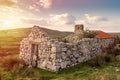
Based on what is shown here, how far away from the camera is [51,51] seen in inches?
676

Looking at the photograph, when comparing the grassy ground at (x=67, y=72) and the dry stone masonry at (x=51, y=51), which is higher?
the dry stone masonry at (x=51, y=51)

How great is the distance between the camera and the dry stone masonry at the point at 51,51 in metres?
17.1

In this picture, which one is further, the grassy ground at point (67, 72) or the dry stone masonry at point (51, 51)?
the dry stone masonry at point (51, 51)

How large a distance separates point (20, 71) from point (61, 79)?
12.7 feet

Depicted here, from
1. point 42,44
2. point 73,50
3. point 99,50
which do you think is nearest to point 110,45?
point 99,50

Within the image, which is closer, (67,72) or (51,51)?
(67,72)

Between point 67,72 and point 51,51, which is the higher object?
point 51,51

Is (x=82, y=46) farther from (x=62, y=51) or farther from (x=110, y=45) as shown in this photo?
(x=110, y=45)

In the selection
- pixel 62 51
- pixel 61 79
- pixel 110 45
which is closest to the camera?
pixel 61 79

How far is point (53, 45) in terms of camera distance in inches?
671

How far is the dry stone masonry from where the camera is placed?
56.1ft

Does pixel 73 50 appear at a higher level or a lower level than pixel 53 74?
higher

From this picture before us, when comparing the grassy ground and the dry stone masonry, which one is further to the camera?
the dry stone masonry

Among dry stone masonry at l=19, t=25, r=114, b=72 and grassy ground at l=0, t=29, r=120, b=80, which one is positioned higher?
dry stone masonry at l=19, t=25, r=114, b=72
